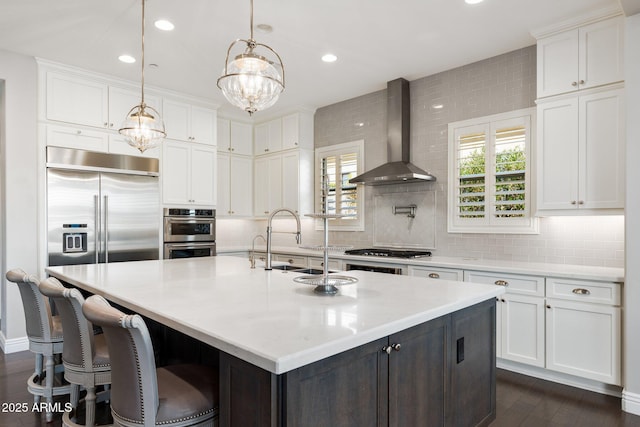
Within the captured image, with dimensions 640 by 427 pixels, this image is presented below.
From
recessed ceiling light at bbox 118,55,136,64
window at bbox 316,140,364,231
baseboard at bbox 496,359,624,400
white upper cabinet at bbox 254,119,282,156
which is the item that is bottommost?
baseboard at bbox 496,359,624,400

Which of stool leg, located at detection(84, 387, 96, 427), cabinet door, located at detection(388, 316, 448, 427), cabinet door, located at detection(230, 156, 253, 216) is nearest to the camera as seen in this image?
cabinet door, located at detection(388, 316, 448, 427)

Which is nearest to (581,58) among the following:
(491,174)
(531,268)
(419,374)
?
(491,174)

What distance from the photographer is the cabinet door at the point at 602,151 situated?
2.95 metres

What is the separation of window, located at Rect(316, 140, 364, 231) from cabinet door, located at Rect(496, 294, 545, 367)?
225cm

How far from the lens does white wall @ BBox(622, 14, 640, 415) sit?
8.68 feet

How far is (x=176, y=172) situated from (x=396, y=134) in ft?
9.15

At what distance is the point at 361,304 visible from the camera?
5.84ft

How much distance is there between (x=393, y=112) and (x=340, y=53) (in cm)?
105

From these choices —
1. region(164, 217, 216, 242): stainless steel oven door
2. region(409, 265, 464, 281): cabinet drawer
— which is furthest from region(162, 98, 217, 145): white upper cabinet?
region(409, 265, 464, 281): cabinet drawer

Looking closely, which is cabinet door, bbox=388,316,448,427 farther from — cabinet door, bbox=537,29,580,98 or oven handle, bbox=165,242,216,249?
oven handle, bbox=165,242,216,249

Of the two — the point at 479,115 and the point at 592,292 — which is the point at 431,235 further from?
the point at 592,292

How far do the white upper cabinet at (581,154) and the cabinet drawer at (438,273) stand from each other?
2.88 feet

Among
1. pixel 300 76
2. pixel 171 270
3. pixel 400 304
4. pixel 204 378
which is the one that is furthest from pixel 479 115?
pixel 204 378

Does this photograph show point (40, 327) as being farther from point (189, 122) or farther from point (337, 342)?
point (189, 122)
